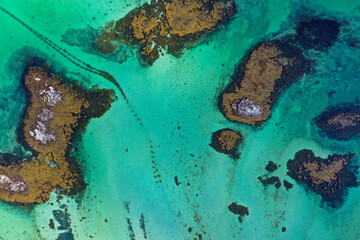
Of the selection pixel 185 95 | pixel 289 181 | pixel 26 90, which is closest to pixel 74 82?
pixel 26 90

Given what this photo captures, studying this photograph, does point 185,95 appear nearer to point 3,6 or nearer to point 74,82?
point 74,82

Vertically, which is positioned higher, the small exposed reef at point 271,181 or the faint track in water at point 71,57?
the faint track in water at point 71,57

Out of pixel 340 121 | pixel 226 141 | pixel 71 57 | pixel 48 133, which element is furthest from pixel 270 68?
pixel 48 133

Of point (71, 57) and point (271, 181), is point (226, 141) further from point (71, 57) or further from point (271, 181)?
point (71, 57)

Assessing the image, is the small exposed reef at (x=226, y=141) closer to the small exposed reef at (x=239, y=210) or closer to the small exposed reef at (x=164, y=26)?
the small exposed reef at (x=239, y=210)

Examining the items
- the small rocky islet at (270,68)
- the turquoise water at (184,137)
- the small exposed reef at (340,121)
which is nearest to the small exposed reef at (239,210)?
the turquoise water at (184,137)

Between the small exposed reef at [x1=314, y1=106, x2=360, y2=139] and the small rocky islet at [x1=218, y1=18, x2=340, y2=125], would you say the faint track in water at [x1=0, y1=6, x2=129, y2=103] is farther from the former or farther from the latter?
the small exposed reef at [x1=314, y1=106, x2=360, y2=139]
